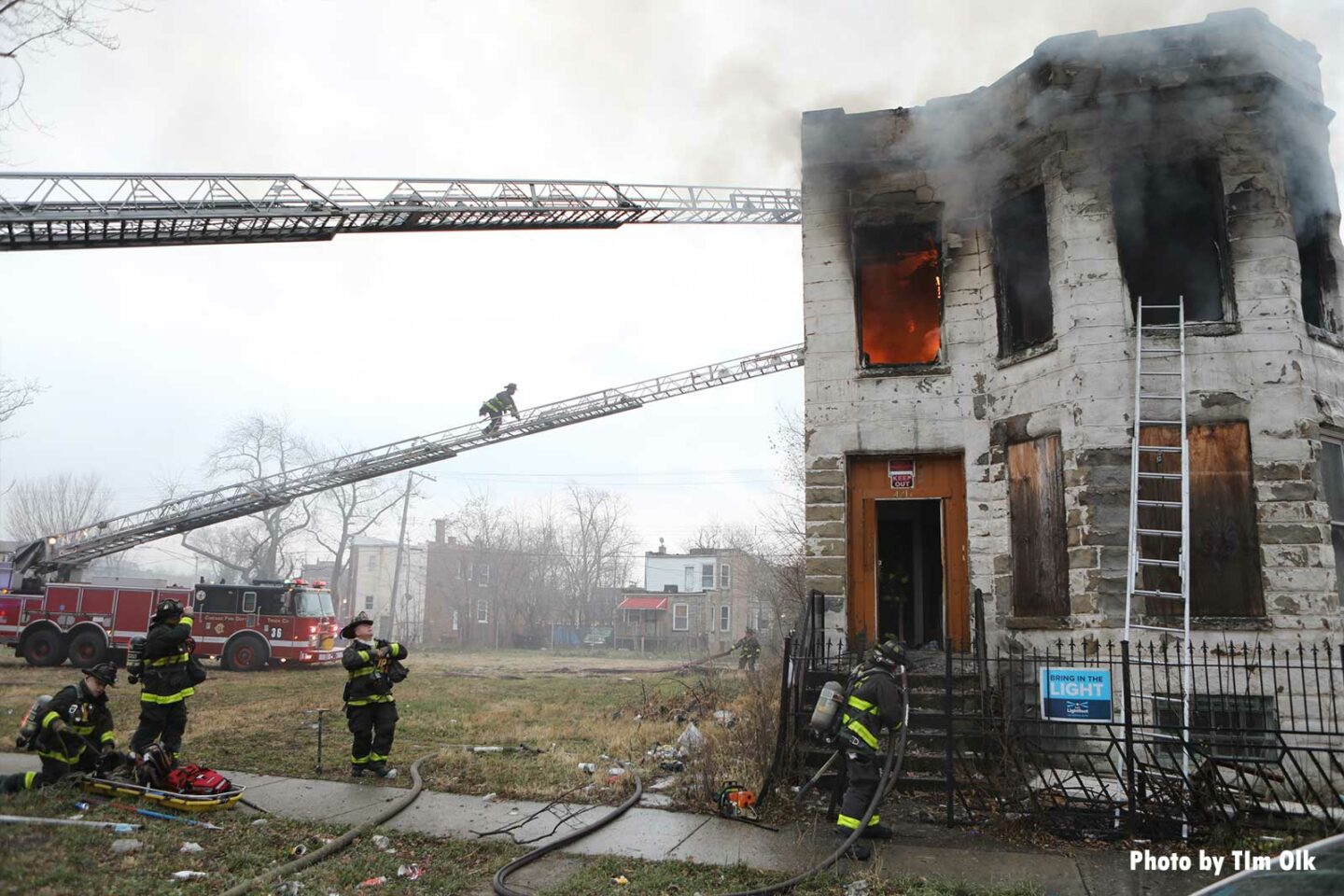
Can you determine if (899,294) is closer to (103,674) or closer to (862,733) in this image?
(862,733)

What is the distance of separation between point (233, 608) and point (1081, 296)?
21031mm

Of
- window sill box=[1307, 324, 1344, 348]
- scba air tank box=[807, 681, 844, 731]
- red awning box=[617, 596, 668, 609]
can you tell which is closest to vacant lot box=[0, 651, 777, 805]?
scba air tank box=[807, 681, 844, 731]

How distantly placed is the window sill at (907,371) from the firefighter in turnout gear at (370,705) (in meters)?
6.32

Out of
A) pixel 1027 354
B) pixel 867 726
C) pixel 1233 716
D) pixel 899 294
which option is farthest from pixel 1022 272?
pixel 867 726

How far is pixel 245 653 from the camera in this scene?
21.7 metres

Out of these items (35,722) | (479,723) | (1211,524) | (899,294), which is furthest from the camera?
(479,723)

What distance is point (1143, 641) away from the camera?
8.42 meters

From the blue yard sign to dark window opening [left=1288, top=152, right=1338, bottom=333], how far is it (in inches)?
210

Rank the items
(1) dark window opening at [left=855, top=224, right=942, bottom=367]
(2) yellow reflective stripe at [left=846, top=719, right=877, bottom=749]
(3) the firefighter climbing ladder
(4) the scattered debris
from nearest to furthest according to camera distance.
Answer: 1. (2) yellow reflective stripe at [left=846, top=719, right=877, bottom=749]
2. (3) the firefighter climbing ladder
3. (4) the scattered debris
4. (1) dark window opening at [left=855, top=224, right=942, bottom=367]

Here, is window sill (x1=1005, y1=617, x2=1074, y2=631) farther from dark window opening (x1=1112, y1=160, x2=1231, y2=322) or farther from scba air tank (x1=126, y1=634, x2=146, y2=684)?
scba air tank (x1=126, y1=634, x2=146, y2=684)

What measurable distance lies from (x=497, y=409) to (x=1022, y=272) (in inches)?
648

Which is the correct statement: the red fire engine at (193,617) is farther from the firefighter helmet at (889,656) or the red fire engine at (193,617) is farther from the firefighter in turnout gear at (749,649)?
the firefighter helmet at (889,656)

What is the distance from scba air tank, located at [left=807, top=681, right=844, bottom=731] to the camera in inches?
269

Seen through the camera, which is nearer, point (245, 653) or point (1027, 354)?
point (1027, 354)
